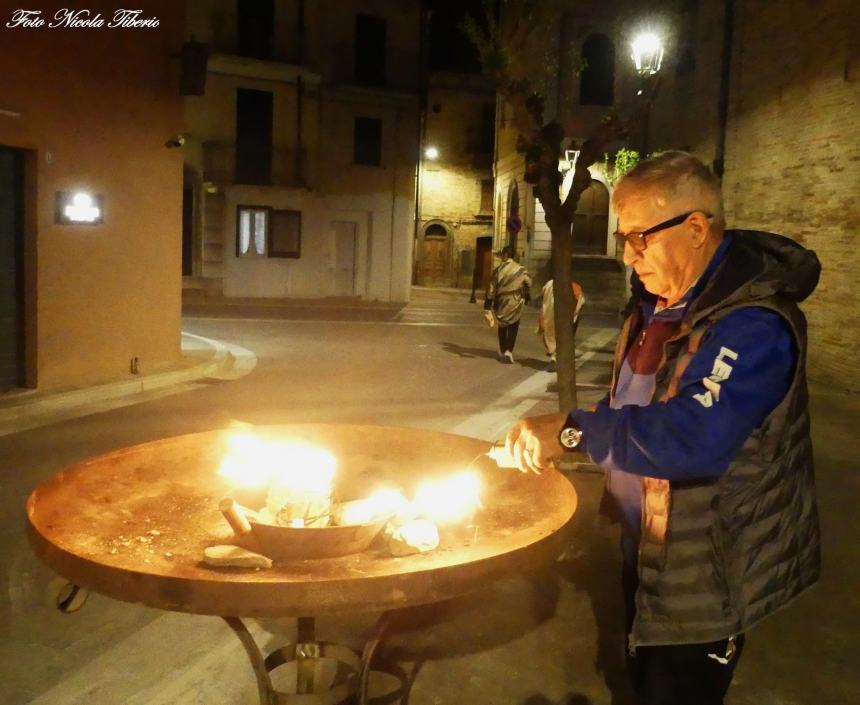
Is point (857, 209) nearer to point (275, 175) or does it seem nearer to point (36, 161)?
point (36, 161)

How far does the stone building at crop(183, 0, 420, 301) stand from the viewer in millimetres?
29422

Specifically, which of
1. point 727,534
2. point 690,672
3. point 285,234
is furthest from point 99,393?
point 285,234

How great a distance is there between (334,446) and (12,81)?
24.7ft

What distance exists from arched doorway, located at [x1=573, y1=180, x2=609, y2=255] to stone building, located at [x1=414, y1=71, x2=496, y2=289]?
10.3m

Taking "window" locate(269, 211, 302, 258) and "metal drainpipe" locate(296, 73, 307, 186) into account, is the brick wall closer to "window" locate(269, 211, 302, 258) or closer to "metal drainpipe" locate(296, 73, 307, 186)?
"metal drainpipe" locate(296, 73, 307, 186)

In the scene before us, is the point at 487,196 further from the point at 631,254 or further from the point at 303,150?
the point at 631,254

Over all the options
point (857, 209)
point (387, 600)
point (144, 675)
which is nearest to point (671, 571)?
point (387, 600)

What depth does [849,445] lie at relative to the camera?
8.77 metres

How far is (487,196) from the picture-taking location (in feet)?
136

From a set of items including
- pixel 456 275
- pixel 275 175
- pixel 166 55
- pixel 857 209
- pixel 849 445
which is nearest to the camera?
pixel 849 445

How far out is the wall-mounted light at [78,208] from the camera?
980cm

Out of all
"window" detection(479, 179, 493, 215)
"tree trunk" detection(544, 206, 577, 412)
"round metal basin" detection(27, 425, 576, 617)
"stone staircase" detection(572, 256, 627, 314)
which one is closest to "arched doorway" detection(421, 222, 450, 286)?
"window" detection(479, 179, 493, 215)

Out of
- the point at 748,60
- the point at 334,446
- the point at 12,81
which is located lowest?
the point at 334,446

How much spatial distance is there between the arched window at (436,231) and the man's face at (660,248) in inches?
1576
